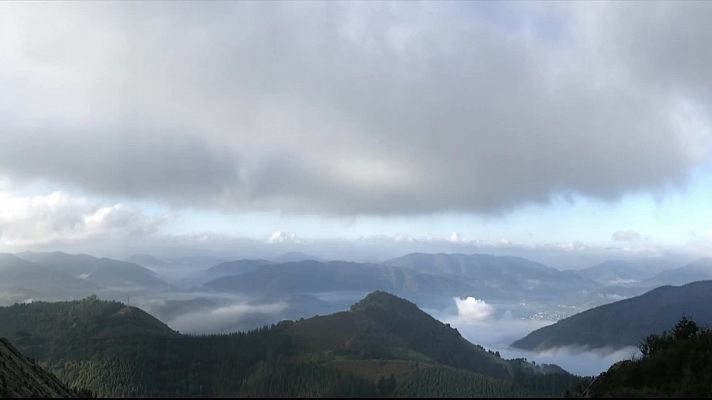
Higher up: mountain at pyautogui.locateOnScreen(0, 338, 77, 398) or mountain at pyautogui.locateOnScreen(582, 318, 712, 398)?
mountain at pyautogui.locateOnScreen(0, 338, 77, 398)

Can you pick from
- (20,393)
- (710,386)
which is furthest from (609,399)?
(20,393)

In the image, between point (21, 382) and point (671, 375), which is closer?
point (671, 375)

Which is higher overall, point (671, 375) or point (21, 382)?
point (21, 382)

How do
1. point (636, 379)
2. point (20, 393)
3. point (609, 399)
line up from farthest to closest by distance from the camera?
point (20, 393) < point (636, 379) < point (609, 399)

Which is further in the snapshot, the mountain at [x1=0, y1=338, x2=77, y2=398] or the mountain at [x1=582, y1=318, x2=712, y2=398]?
the mountain at [x1=0, y1=338, x2=77, y2=398]

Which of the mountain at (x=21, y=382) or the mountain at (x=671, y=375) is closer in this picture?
the mountain at (x=671, y=375)

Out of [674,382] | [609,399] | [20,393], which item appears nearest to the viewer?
[609,399]

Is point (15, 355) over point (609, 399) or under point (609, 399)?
over

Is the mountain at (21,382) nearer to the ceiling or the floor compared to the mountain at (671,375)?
nearer to the ceiling

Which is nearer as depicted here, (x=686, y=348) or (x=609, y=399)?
(x=609, y=399)

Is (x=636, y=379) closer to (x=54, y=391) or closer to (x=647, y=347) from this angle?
(x=647, y=347)

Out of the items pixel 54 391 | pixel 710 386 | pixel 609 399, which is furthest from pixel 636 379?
pixel 54 391
